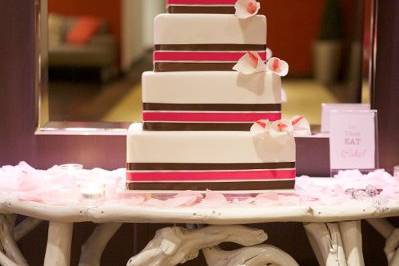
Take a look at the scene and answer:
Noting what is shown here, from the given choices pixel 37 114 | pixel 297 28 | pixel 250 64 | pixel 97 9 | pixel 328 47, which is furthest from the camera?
pixel 97 9

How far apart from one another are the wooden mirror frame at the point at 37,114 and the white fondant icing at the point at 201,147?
458mm

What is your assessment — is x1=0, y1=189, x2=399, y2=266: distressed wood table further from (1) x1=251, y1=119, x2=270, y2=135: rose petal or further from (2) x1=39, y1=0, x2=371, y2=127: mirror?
(2) x1=39, y1=0, x2=371, y2=127: mirror

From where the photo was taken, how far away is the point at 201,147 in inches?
87.9

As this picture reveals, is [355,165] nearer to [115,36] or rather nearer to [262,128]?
[262,128]

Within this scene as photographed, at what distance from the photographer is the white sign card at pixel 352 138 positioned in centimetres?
254

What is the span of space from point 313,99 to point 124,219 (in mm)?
6050

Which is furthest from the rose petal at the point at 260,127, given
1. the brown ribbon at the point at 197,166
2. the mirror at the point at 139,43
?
the mirror at the point at 139,43

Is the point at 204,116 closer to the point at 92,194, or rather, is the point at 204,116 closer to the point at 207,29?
the point at 207,29

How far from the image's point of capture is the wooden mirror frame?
Answer: 2.63m

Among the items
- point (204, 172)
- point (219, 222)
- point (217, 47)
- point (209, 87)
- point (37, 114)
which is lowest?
point (219, 222)

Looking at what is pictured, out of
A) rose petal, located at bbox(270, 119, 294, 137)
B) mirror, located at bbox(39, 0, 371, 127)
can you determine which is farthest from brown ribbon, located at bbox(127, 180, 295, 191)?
mirror, located at bbox(39, 0, 371, 127)

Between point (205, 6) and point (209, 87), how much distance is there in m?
0.24

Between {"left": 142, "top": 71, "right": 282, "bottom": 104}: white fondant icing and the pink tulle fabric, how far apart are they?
280 millimetres

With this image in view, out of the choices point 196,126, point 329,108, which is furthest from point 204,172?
point 329,108
